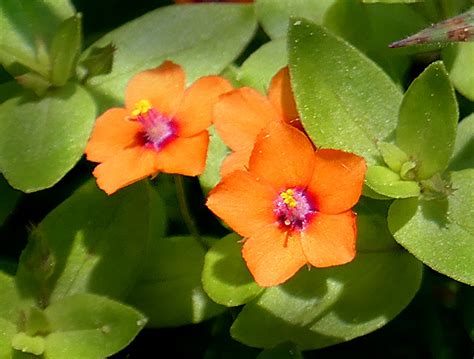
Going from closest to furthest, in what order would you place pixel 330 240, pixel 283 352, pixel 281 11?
1. pixel 330 240
2. pixel 283 352
3. pixel 281 11

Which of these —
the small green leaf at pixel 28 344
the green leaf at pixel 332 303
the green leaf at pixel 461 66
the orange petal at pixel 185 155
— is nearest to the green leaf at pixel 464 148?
the green leaf at pixel 461 66

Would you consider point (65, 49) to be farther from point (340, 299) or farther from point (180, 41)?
point (340, 299)

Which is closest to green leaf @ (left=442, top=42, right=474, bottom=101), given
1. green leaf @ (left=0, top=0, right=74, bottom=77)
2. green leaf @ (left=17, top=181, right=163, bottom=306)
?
green leaf @ (left=17, top=181, right=163, bottom=306)

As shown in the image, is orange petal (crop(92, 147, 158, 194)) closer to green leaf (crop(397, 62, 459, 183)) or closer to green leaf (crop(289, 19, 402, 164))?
green leaf (crop(289, 19, 402, 164))

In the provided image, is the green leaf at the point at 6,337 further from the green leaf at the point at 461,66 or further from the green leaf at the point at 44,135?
the green leaf at the point at 461,66

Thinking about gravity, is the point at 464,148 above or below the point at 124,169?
below

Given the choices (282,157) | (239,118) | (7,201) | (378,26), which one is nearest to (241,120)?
(239,118)

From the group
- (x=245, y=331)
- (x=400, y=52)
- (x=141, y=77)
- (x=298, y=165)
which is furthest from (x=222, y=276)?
(x=400, y=52)
